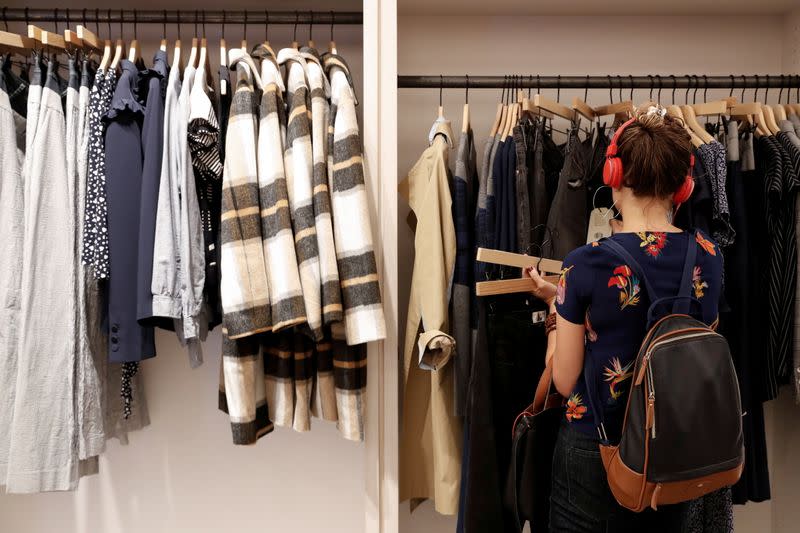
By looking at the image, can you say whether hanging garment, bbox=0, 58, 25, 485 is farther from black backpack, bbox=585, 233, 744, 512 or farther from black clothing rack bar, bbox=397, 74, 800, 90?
black backpack, bbox=585, 233, 744, 512

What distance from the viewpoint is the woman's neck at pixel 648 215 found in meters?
1.07

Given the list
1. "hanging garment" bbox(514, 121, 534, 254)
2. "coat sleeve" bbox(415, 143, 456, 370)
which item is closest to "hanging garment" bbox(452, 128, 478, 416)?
"coat sleeve" bbox(415, 143, 456, 370)

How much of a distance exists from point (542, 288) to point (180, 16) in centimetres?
128

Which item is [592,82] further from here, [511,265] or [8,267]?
[8,267]

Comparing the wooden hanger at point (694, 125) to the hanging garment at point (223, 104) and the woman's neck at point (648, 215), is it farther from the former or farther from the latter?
the hanging garment at point (223, 104)

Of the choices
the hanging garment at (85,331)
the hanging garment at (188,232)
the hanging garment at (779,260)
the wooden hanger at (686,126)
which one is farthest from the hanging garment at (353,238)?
the hanging garment at (779,260)

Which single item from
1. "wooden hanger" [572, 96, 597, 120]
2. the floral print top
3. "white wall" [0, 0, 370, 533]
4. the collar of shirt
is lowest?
"white wall" [0, 0, 370, 533]

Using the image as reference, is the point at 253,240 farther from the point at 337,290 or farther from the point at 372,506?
the point at 372,506

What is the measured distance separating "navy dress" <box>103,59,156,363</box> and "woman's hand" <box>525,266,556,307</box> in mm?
999

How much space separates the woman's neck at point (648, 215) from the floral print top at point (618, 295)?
0.09 feet

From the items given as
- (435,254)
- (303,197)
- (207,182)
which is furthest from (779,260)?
(207,182)

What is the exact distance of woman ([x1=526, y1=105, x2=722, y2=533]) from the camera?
104 cm

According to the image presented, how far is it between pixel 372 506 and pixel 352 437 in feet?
0.77

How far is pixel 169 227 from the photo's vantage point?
4.30 ft
